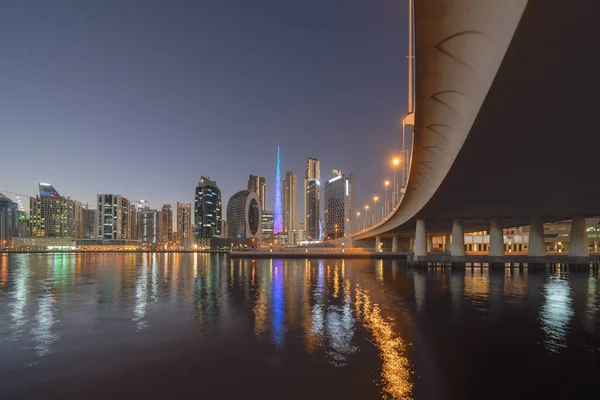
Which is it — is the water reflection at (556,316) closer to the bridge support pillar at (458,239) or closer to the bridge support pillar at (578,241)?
the bridge support pillar at (458,239)

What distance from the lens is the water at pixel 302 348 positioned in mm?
10781

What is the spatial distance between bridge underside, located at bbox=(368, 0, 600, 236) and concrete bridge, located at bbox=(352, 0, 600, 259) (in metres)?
0.03

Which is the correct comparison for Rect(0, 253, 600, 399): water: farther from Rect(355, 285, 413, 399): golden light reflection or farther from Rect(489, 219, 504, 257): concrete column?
Rect(489, 219, 504, 257): concrete column

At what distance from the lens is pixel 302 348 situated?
47.9ft

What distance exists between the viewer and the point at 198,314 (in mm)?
22406

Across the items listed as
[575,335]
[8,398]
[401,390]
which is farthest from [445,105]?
[8,398]

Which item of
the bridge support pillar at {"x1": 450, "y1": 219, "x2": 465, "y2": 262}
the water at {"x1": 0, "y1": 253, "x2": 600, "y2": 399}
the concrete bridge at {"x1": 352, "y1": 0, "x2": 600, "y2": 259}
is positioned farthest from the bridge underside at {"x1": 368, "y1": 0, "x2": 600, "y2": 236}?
the bridge support pillar at {"x1": 450, "y1": 219, "x2": 465, "y2": 262}

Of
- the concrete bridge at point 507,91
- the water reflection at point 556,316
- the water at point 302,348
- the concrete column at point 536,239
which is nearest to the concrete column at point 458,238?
the concrete column at point 536,239

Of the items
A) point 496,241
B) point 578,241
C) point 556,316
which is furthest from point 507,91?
point 578,241

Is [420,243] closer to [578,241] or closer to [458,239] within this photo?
[458,239]

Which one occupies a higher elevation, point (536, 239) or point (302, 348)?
point (536, 239)

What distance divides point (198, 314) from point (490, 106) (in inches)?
754

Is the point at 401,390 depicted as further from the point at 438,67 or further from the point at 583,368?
the point at 438,67

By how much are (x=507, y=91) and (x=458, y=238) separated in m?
54.2
